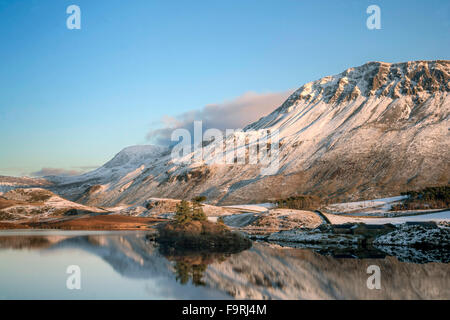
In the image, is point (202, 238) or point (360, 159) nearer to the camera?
point (202, 238)

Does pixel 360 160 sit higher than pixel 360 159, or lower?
lower

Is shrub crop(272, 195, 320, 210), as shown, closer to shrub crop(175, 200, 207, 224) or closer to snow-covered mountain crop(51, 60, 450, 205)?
snow-covered mountain crop(51, 60, 450, 205)

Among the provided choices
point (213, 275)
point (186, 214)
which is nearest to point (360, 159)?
point (186, 214)

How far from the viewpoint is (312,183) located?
159m

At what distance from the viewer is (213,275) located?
26.9 meters

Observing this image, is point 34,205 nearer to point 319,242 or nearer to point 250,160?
point 319,242

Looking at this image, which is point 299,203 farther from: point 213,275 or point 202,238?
point 213,275

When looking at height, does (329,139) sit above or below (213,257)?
above

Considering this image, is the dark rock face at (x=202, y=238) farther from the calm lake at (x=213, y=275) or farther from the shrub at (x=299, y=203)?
the shrub at (x=299, y=203)

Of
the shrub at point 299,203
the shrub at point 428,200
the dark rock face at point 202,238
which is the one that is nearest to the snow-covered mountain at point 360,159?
the shrub at point 299,203

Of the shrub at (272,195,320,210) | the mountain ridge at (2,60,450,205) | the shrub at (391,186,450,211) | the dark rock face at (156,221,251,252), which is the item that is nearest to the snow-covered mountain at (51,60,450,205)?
the mountain ridge at (2,60,450,205)

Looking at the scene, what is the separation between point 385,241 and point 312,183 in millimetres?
104659
